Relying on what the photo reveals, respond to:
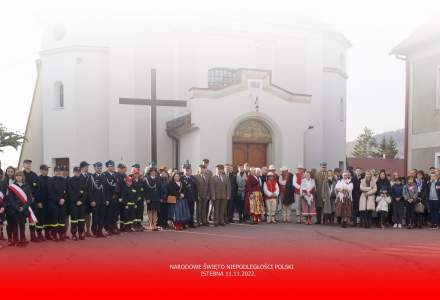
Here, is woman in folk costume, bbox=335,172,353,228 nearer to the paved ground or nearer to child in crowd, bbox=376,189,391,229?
child in crowd, bbox=376,189,391,229

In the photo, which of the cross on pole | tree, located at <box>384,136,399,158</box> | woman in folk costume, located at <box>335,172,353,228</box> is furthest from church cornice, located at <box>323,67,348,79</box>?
tree, located at <box>384,136,399,158</box>

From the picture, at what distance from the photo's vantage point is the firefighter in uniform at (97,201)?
12305mm

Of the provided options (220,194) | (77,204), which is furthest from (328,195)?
(77,204)

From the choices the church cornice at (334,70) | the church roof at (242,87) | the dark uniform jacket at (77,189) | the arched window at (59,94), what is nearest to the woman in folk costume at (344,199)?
the church roof at (242,87)

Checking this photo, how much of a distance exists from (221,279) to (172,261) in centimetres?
167

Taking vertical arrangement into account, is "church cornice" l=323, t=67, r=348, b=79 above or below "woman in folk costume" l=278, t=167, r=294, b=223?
above

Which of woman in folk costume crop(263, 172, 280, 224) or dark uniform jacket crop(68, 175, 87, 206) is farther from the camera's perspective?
woman in folk costume crop(263, 172, 280, 224)

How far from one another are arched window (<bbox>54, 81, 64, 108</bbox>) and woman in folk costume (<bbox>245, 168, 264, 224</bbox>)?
11.8 m

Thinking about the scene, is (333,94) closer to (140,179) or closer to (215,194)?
(215,194)

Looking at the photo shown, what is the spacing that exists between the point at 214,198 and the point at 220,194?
0.67ft

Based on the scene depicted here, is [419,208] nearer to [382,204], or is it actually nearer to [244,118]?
[382,204]

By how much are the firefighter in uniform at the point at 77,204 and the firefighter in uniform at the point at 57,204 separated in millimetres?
169

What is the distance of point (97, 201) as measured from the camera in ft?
40.6

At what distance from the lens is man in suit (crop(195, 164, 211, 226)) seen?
1475cm
